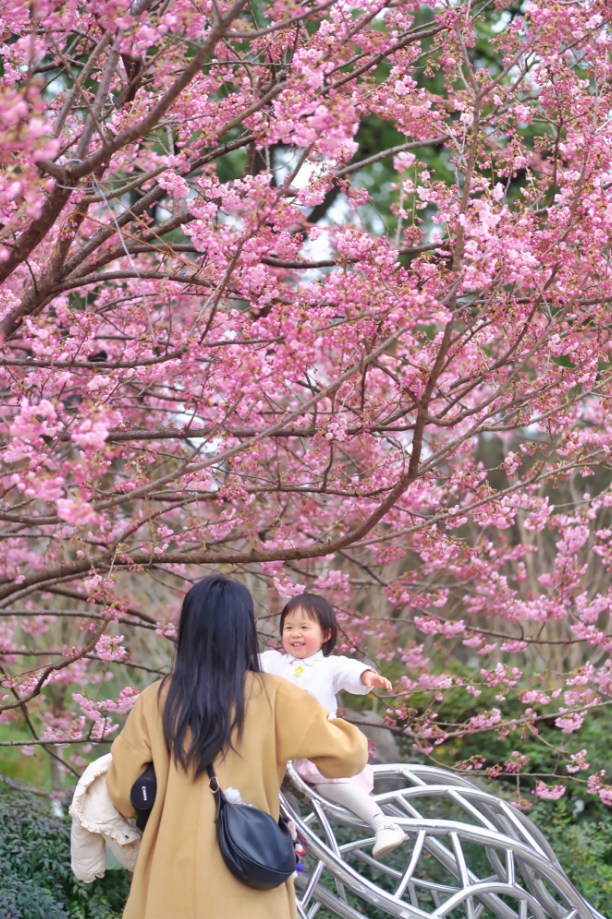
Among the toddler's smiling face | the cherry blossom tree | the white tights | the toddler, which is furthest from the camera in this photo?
the toddler's smiling face

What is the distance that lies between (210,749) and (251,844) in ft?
0.77

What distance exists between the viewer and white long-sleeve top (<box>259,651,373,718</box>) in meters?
2.86

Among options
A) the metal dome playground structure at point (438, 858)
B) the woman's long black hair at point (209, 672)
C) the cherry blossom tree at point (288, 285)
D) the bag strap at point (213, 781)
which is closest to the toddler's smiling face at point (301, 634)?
the cherry blossom tree at point (288, 285)

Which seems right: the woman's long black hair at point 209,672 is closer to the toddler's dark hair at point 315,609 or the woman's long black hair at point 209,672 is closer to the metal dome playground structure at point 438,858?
the metal dome playground structure at point 438,858

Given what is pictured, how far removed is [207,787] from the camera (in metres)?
2.05

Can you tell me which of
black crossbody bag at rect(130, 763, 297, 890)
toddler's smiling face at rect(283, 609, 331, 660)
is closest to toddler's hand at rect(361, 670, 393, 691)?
toddler's smiling face at rect(283, 609, 331, 660)

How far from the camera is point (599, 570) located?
689cm

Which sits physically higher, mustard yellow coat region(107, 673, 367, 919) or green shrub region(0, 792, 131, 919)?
mustard yellow coat region(107, 673, 367, 919)

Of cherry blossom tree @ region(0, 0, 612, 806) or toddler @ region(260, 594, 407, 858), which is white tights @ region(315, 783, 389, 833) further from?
cherry blossom tree @ region(0, 0, 612, 806)

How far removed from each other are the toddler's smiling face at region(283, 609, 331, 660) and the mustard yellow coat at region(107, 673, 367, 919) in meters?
0.76

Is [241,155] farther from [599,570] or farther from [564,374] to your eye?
[564,374]

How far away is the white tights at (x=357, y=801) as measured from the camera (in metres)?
2.59

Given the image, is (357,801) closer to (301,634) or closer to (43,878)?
(301,634)

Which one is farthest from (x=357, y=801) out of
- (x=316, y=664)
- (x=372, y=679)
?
(x=316, y=664)
